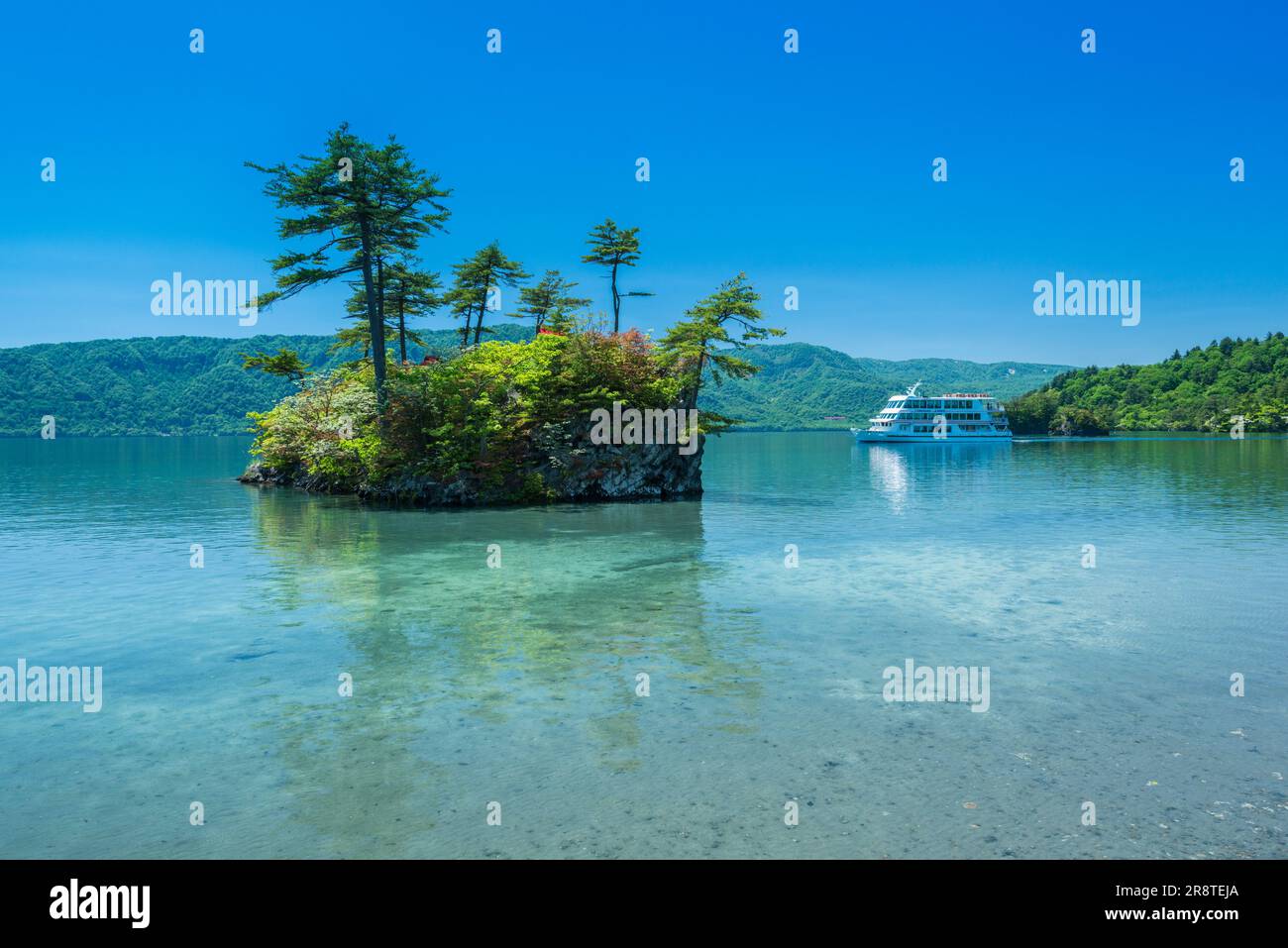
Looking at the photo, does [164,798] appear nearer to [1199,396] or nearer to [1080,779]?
[1080,779]

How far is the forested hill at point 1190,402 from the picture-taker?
156000 mm

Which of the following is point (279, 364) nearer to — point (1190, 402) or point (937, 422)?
point (937, 422)

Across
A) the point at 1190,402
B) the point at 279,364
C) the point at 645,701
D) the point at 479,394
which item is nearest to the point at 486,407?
the point at 479,394

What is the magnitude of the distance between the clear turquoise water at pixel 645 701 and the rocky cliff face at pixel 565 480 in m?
11.9

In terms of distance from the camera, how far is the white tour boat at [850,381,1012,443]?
127250 millimetres

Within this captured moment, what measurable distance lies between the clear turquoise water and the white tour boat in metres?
106

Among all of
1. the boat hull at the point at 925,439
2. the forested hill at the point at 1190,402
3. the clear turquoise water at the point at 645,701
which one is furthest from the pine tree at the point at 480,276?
the forested hill at the point at 1190,402

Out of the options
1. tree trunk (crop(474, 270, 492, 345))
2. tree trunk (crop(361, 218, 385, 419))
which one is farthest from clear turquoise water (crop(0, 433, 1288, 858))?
tree trunk (crop(474, 270, 492, 345))

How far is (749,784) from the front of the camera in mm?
7637

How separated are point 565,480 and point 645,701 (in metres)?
28.7
